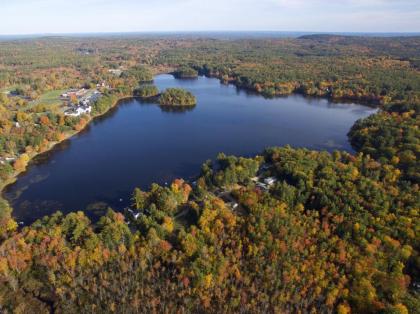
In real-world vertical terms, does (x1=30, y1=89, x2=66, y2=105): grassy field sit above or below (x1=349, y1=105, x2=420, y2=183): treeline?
below

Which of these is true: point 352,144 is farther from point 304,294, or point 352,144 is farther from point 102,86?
point 102,86

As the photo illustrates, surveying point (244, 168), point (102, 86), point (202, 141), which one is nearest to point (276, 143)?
point (202, 141)

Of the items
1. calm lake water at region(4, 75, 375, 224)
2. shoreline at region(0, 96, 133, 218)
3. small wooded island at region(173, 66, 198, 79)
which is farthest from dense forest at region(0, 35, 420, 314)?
small wooded island at region(173, 66, 198, 79)

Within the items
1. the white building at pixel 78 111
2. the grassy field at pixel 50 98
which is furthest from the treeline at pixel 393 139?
the grassy field at pixel 50 98

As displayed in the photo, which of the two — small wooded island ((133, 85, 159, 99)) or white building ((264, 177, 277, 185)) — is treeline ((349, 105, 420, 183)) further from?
small wooded island ((133, 85, 159, 99))

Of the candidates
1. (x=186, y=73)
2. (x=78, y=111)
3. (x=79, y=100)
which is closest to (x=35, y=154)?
(x=78, y=111)
